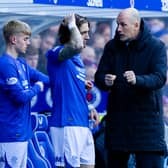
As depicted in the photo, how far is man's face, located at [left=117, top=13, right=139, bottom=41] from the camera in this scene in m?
6.13

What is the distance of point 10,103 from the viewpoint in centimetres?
605

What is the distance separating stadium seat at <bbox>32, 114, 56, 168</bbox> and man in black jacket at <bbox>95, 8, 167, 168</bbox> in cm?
103

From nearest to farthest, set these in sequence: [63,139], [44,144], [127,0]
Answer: [63,139]
[44,144]
[127,0]

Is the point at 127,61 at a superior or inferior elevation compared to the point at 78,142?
superior

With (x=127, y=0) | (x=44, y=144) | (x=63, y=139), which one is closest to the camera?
(x=63, y=139)

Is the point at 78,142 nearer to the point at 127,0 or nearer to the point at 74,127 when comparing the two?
the point at 74,127

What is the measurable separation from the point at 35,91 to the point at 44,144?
49.4 inches

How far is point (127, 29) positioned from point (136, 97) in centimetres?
54

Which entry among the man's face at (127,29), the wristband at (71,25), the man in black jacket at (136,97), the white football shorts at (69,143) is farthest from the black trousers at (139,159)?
the wristband at (71,25)

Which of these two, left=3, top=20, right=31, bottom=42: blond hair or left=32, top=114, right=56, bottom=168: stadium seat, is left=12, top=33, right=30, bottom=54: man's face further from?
left=32, top=114, right=56, bottom=168: stadium seat

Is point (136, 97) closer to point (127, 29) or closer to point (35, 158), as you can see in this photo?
point (127, 29)

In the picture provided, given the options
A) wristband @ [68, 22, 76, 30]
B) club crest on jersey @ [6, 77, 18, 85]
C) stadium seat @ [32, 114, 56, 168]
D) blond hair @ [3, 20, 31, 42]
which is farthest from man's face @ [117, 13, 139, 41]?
stadium seat @ [32, 114, 56, 168]

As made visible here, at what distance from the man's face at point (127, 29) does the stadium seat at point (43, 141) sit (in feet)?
4.28

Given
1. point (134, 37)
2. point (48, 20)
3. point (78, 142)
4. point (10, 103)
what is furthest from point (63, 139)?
point (48, 20)
